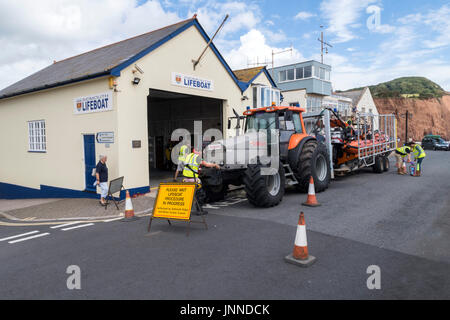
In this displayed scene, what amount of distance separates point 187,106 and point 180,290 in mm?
15056

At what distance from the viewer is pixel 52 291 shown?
3971mm

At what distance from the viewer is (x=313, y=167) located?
31.4 ft

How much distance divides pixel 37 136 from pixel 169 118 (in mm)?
7376

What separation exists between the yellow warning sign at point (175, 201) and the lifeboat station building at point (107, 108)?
3.82 m

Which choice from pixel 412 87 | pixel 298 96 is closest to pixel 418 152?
pixel 298 96

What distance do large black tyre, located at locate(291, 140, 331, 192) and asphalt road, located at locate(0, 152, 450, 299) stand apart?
5.26 feet

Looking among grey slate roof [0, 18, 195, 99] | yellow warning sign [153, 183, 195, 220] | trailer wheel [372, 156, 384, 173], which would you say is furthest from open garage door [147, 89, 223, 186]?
yellow warning sign [153, 183, 195, 220]

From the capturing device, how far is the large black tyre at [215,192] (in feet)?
29.2

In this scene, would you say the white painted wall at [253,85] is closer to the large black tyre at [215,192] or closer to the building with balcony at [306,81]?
the large black tyre at [215,192]

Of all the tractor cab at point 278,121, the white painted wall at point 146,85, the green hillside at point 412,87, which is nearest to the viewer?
the tractor cab at point 278,121

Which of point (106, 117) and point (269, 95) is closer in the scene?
point (106, 117)

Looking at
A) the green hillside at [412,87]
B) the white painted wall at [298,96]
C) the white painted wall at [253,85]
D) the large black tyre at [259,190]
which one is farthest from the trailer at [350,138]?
the green hillside at [412,87]

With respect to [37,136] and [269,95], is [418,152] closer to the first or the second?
[269,95]
